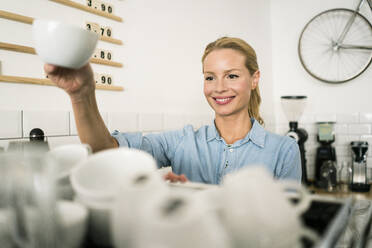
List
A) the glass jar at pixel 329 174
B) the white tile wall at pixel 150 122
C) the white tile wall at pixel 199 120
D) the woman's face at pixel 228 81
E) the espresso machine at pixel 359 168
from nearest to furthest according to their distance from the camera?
the woman's face at pixel 228 81
the white tile wall at pixel 150 122
the white tile wall at pixel 199 120
the espresso machine at pixel 359 168
the glass jar at pixel 329 174

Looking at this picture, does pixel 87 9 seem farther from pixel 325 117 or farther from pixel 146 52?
pixel 325 117

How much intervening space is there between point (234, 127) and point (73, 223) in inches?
40.1

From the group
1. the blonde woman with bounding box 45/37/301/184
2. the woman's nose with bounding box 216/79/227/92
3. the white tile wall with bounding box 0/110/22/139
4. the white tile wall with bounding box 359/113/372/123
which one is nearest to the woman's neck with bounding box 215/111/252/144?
the blonde woman with bounding box 45/37/301/184

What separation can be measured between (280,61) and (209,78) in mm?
1960

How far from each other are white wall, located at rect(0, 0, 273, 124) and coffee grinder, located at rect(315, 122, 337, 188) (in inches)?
43.0

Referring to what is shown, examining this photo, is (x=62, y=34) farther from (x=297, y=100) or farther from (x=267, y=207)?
(x=297, y=100)

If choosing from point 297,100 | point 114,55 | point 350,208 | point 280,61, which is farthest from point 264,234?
point 280,61

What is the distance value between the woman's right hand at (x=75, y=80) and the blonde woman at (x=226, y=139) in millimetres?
298

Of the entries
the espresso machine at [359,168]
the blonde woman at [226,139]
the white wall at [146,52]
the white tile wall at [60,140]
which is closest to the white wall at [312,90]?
the espresso machine at [359,168]

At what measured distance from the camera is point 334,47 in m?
2.73

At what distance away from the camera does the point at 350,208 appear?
1.63 ft

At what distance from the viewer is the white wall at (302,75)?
106 inches

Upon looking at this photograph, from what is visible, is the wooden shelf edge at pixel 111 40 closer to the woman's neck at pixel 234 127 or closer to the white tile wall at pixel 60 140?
the white tile wall at pixel 60 140

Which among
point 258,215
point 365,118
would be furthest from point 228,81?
point 365,118
